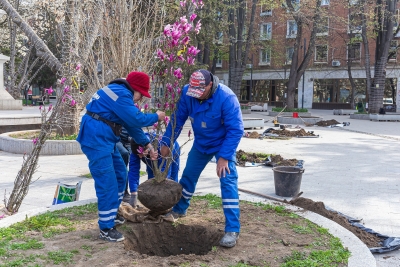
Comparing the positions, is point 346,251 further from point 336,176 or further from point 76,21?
point 76,21

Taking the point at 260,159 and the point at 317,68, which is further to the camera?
the point at 317,68

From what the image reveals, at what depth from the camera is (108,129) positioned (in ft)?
14.3

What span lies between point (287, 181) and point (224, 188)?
2770 mm

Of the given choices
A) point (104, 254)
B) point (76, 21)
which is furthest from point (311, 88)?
point (104, 254)

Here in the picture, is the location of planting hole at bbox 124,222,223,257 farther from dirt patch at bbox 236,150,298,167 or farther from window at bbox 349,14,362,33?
window at bbox 349,14,362,33

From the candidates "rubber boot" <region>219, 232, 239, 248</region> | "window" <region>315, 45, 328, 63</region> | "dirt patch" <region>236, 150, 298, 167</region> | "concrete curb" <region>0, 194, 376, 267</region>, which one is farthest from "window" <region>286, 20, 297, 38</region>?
"rubber boot" <region>219, 232, 239, 248</region>

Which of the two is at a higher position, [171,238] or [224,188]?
[224,188]

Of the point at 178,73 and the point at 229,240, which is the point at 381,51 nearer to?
the point at 178,73

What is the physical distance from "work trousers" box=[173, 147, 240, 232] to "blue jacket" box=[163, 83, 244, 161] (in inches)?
4.8

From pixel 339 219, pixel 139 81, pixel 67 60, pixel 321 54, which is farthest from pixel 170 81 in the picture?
pixel 321 54

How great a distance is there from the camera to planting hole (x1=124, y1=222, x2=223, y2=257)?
464 cm

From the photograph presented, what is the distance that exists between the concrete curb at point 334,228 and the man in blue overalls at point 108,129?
120 cm

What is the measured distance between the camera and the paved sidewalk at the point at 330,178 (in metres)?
6.40

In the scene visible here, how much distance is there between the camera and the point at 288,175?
6930 mm
